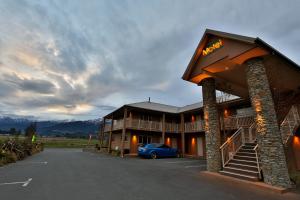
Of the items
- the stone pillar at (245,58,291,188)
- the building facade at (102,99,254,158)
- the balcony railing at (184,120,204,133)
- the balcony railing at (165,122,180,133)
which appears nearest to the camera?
the stone pillar at (245,58,291,188)

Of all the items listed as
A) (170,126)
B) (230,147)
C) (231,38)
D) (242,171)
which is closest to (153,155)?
(170,126)

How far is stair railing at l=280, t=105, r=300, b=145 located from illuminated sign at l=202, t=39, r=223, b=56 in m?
6.35

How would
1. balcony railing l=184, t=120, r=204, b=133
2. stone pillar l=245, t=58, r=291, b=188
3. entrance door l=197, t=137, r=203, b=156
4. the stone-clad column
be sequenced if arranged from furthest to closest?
entrance door l=197, t=137, r=203, b=156 < balcony railing l=184, t=120, r=204, b=133 < the stone-clad column < stone pillar l=245, t=58, r=291, b=188

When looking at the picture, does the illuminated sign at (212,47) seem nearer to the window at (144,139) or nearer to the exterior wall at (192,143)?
the exterior wall at (192,143)

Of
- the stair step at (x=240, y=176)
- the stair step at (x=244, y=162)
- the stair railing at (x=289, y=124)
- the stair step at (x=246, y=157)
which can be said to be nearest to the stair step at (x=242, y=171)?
the stair step at (x=240, y=176)

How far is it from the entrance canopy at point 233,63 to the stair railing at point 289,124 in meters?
1.95

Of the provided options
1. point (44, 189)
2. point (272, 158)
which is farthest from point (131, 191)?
point (272, 158)

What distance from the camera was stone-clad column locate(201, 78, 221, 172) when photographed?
10680 mm

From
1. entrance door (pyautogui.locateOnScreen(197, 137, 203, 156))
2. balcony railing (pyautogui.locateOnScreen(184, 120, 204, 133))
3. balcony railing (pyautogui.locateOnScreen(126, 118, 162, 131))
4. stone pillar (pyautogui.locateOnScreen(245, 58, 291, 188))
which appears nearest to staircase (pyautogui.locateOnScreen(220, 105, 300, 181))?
stone pillar (pyautogui.locateOnScreen(245, 58, 291, 188))

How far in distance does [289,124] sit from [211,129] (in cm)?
462

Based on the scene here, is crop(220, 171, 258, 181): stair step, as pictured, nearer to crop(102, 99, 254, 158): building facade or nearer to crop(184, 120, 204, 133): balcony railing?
crop(102, 99, 254, 158): building facade

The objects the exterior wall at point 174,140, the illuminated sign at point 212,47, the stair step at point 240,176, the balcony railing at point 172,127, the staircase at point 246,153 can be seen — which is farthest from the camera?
the exterior wall at point 174,140

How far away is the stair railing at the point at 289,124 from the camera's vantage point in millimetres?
10238

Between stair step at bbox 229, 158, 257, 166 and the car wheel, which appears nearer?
stair step at bbox 229, 158, 257, 166
